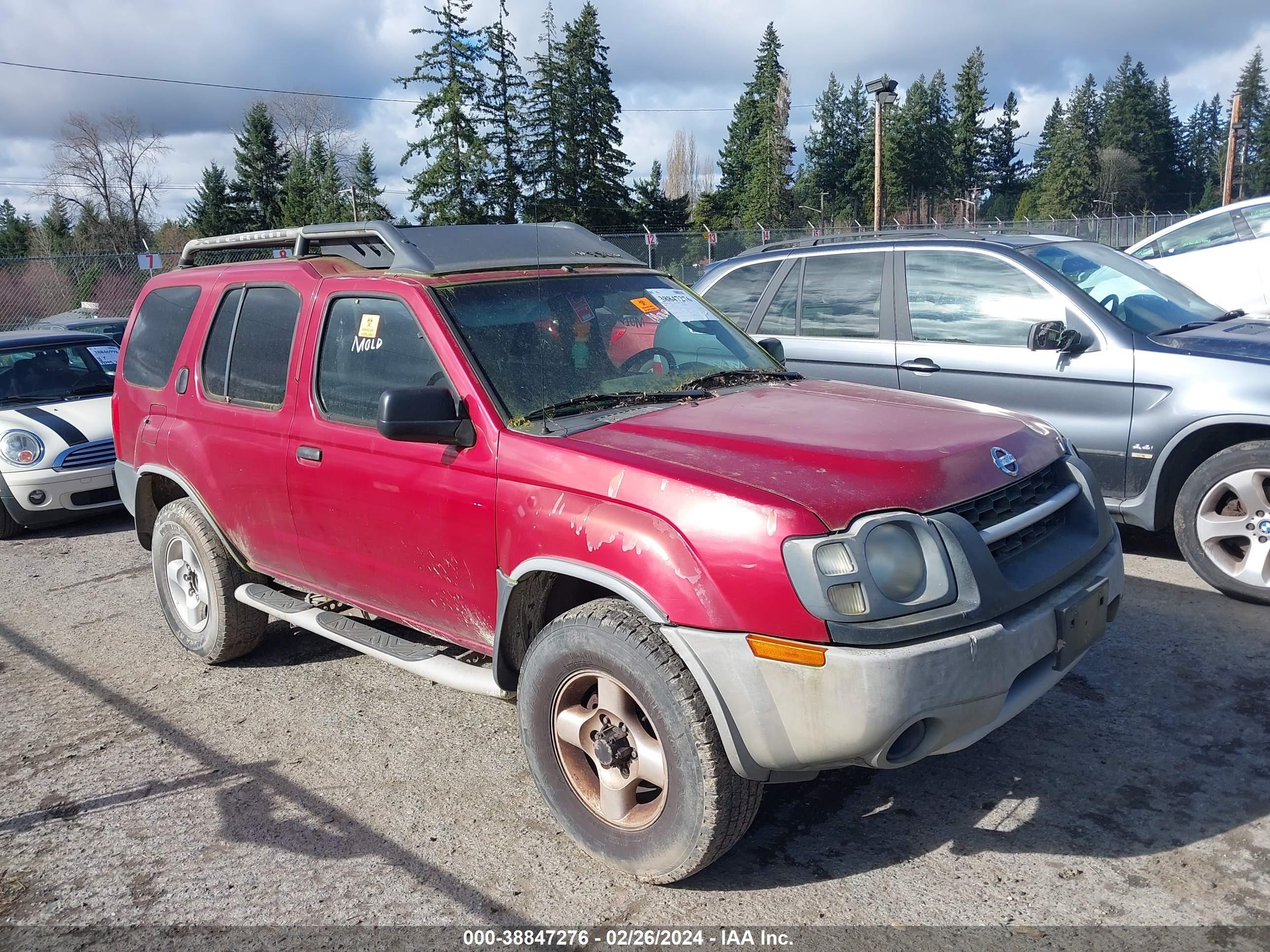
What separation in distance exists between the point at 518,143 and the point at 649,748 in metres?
2.94

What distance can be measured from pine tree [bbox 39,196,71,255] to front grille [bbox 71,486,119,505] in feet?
148

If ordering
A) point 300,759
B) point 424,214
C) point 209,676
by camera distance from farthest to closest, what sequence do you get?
point 424,214 < point 209,676 < point 300,759

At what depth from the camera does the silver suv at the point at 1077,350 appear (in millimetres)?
4977

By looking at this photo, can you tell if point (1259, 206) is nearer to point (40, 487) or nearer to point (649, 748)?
point (649, 748)

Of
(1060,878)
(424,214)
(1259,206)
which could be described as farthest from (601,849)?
(424,214)

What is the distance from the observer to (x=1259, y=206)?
9609 mm

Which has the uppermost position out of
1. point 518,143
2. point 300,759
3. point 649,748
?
point 518,143

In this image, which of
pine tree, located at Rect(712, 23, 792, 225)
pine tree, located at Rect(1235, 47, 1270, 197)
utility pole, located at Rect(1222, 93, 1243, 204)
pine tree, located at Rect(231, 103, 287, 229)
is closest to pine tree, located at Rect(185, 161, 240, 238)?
pine tree, located at Rect(231, 103, 287, 229)

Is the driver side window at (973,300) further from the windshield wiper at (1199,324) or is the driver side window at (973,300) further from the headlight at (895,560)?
the headlight at (895,560)

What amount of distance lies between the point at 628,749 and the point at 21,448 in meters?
7.13

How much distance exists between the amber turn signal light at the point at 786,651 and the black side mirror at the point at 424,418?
1.28m

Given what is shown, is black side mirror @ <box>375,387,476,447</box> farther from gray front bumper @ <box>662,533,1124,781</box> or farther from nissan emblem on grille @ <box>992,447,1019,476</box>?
nissan emblem on grille @ <box>992,447,1019,476</box>

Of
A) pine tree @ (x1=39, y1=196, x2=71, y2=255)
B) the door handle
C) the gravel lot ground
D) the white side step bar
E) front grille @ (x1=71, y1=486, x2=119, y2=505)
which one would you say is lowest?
the gravel lot ground

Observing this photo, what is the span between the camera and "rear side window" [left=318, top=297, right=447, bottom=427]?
3664 millimetres
